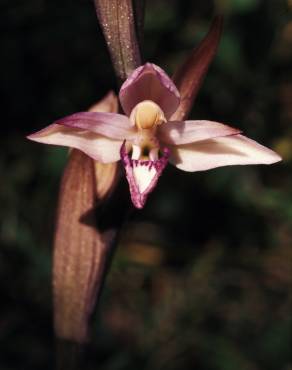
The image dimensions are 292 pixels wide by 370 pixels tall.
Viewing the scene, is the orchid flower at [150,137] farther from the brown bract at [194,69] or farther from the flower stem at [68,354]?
the flower stem at [68,354]

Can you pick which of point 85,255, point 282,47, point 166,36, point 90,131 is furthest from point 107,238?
point 282,47

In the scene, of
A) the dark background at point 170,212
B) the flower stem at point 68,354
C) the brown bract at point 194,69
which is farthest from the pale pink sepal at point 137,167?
the dark background at point 170,212

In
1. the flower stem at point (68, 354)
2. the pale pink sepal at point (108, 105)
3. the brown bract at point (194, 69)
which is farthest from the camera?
the flower stem at point (68, 354)

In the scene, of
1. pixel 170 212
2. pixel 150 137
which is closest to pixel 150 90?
pixel 150 137

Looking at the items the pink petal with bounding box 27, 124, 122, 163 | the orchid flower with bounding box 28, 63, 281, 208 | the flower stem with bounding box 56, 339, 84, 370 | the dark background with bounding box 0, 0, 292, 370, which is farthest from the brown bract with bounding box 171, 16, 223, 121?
the dark background with bounding box 0, 0, 292, 370

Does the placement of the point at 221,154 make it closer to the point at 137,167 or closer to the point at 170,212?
the point at 137,167

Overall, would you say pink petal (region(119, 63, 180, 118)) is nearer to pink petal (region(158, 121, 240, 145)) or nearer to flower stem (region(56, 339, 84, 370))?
pink petal (region(158, 121, 240, 145))
